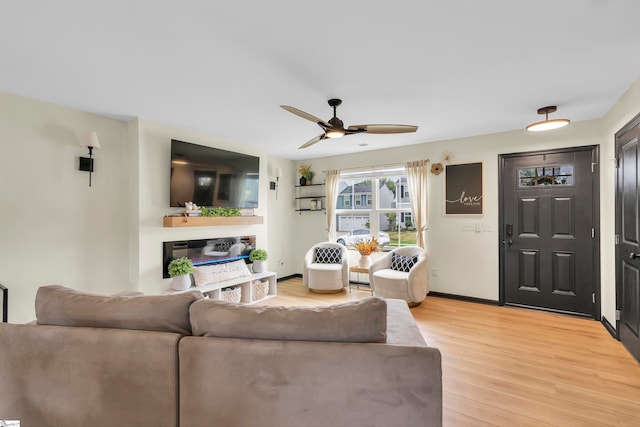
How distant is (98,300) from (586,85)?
3.99m

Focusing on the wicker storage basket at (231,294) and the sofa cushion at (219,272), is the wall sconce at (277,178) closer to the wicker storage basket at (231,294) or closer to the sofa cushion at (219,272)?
the sofa cushion at (219,272)

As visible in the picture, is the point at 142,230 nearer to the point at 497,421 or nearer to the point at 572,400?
the point at 497,421

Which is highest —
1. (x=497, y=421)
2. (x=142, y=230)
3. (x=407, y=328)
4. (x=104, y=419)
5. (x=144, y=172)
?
(x=144, y=172)

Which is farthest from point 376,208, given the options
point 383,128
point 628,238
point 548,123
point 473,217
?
point 628,238

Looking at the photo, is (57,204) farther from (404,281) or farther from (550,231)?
(550,231)

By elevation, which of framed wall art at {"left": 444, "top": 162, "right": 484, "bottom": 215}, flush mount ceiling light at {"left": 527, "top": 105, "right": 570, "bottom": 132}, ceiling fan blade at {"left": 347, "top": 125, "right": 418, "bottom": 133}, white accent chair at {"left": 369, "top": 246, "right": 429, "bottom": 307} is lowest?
white accent chair at {"left": 369, "top": 246, "right": 429, "bottom": 307}

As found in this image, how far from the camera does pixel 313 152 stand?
5.47 m

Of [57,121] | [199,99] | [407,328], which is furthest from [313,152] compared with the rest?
[407,328]

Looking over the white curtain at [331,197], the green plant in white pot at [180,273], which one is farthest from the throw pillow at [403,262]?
the green plant in white pot at [180,273]

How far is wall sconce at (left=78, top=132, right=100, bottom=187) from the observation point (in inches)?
125

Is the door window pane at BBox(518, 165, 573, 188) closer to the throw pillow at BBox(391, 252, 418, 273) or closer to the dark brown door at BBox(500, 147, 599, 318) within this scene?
the dark brown door at BBox(500, 147, 599, 318)

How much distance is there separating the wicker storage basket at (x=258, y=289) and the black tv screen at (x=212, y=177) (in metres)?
1.20

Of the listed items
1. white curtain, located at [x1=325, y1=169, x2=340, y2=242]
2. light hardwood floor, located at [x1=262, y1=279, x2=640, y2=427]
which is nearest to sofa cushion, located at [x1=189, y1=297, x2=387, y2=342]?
light hardwood floor, located at [x1=262, y1=279, x2=640, y2=427]

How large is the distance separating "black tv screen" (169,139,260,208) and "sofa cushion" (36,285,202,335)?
235cm
